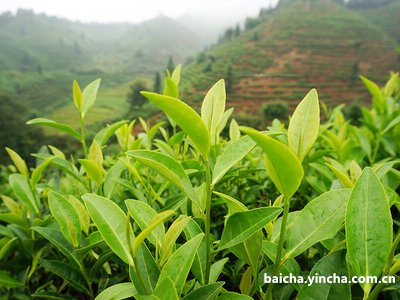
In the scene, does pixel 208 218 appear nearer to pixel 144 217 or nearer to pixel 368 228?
pixel 144 217

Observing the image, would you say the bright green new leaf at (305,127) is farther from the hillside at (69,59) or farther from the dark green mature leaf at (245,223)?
the hillside at (69,59)

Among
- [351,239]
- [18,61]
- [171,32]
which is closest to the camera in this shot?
[351,239]

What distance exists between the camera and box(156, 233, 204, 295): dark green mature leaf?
617 mm

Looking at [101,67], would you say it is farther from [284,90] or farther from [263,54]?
[284,90]

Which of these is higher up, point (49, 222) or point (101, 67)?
point (49, 222)

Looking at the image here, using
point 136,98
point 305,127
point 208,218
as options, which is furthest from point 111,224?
point 136,98

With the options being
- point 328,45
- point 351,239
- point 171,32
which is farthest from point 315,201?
point 171,32

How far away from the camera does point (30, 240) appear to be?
108 cm

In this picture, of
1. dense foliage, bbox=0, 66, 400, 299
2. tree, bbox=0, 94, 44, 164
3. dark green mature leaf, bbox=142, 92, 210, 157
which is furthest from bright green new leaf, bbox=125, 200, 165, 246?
tree, bbox=0, 94, 44, 164

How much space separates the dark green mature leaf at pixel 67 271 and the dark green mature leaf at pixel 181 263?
16.9 inches

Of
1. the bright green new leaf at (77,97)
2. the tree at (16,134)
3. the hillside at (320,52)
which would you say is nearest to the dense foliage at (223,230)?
the bright green new leaf at (77,97)

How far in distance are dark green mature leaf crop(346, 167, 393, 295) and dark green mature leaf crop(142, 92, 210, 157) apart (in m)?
0.32

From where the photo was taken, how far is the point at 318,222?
2.24ft

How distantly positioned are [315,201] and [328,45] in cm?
5828
